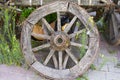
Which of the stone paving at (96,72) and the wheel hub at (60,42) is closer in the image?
the wheel hub at (60,42)

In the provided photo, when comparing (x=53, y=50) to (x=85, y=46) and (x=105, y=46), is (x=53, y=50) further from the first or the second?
(x=105, y=46)

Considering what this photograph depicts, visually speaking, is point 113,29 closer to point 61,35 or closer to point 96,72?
point 96,72

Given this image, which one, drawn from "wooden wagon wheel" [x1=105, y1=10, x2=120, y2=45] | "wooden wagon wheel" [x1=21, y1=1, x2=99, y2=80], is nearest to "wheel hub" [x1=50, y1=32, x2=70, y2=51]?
"wooden wagon wheel" [x1=21, y1=1, x2=99, y2=80]

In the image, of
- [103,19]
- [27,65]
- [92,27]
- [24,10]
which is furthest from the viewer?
[103,19]

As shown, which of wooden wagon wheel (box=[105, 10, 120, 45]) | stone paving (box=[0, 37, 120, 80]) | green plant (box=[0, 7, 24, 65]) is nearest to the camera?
stone paving (box=[0, 37, 120, 80])

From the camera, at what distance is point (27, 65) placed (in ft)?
12.8

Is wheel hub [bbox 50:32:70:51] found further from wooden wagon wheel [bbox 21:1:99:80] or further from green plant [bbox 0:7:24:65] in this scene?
green plant [bbox 0:7:24:65]

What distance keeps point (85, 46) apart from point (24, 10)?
128 cm

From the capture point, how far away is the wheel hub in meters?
3.62

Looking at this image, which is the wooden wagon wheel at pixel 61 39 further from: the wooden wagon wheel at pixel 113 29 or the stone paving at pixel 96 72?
the wooden wagon wheel at pixel 113 29

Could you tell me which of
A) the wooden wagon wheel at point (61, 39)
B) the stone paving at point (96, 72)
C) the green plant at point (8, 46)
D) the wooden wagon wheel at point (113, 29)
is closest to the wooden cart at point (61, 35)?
the wooden wagon wheel at point (61, 39)

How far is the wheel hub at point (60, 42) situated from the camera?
11.9ft

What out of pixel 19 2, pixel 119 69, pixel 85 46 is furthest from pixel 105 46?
pixel 19 2

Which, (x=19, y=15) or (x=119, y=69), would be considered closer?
(x=119, y=69)
